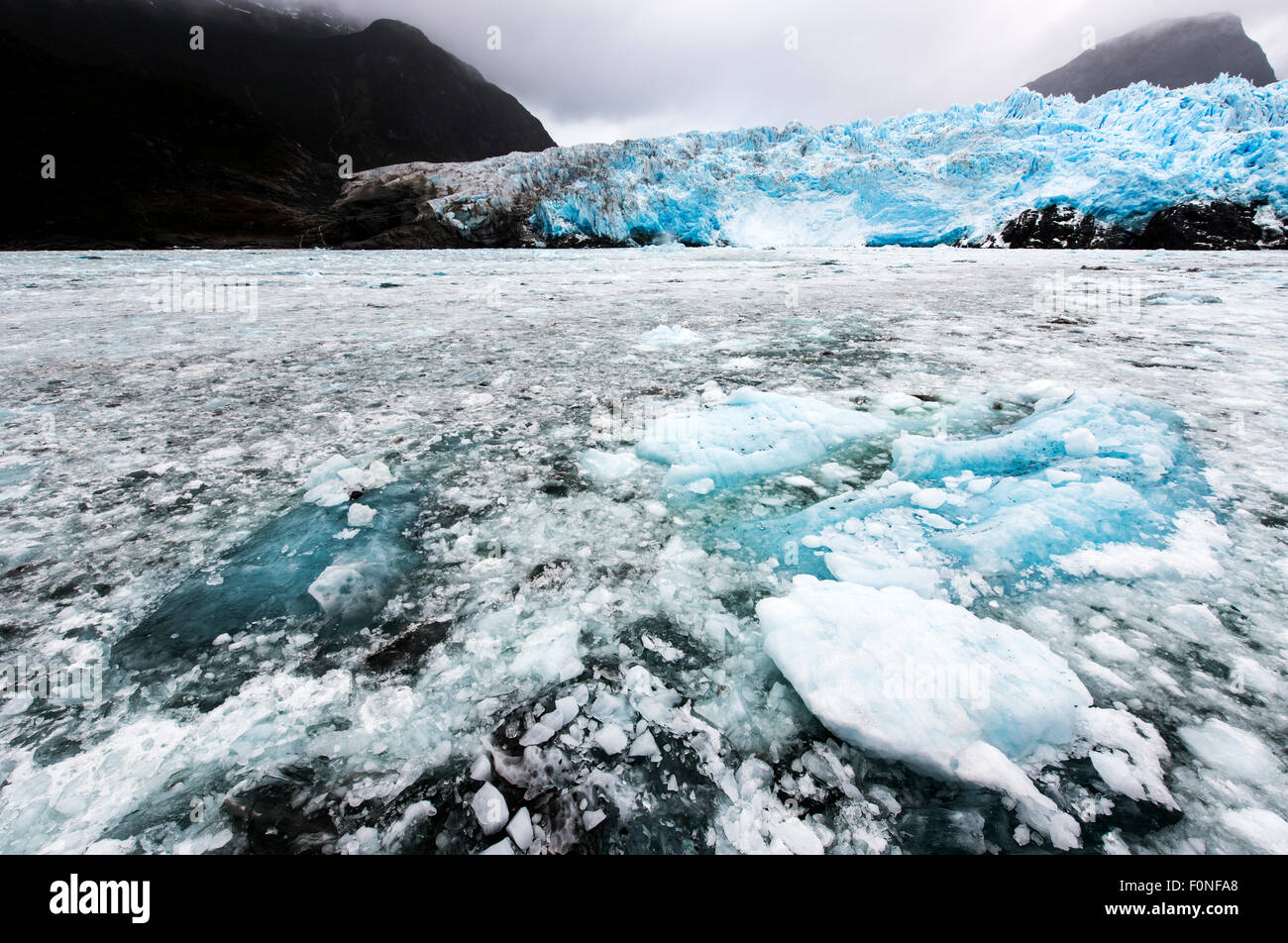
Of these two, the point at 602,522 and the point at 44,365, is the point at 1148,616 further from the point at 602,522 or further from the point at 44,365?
the point at 44,365

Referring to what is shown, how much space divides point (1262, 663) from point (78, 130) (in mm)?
73488

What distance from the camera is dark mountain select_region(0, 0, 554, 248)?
3884 centimetres

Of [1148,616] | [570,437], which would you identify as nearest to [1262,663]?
[1148,616]

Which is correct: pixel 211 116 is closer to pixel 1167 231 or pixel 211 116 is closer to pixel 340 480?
pixel 340 480

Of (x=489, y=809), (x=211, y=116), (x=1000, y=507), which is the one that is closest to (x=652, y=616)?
(x=489, y=809)

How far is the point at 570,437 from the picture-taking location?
7.22 feet

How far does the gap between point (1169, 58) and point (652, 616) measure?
5475 inches

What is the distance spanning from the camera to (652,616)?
1.21m

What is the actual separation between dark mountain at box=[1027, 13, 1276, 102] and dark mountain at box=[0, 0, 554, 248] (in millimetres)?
97824

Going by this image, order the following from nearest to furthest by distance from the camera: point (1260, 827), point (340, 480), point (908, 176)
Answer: point (1260, 827)
point (340, 480)
point (908, 176)

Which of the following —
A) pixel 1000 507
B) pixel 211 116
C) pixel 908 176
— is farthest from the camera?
pixel 211 116

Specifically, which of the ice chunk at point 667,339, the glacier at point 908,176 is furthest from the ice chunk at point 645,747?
the glacier at point 908,176

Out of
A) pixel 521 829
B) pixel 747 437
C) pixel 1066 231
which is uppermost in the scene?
pixel 1066 231

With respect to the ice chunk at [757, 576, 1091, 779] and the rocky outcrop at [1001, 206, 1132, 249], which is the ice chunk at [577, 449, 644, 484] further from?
the rocky outcrop at [1001, 206, 1132, 249]
